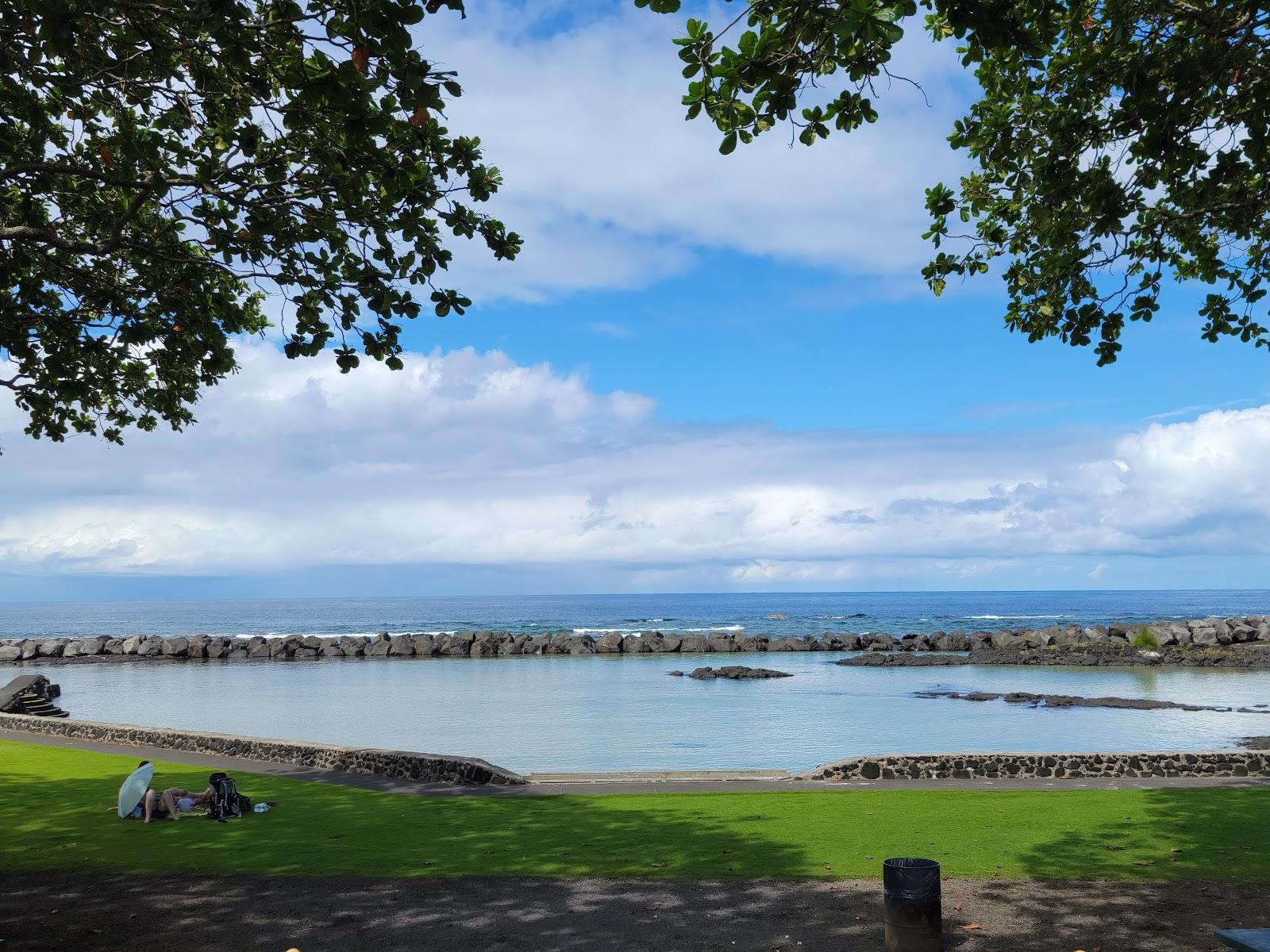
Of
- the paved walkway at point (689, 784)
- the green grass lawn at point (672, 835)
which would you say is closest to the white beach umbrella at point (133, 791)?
the green grass lawn at point (672, 835)

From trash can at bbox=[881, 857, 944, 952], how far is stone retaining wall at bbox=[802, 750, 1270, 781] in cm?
735

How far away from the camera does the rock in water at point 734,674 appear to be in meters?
39.2

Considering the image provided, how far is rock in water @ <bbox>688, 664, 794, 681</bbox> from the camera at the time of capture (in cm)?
3922

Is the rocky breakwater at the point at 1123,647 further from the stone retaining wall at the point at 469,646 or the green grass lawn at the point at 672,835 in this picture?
the green grass lawn at the point at 672,835

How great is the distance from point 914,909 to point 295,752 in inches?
493

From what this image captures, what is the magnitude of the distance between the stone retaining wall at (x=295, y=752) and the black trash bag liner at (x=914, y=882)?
8.41 m

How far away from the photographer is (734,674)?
3950cm

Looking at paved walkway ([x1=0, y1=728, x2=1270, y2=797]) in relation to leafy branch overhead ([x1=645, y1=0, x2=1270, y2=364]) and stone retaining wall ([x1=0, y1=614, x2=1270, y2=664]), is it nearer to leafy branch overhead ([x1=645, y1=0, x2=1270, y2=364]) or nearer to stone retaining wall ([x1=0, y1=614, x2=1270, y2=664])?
leafy branch overhead ([x1=645, y1=0, x2=1270, y2=364])

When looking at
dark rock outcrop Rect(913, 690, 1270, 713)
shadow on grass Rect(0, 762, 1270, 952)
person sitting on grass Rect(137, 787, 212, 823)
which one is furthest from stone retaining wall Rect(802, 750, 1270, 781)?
dark rock outcrop Rect(913, 690, 1270, 713)

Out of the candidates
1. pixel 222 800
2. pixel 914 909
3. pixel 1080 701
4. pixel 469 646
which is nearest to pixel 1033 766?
pixel 914 909

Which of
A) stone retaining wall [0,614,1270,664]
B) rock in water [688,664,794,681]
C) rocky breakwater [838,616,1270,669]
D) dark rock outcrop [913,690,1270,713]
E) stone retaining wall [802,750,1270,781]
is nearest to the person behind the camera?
stone retaining wall [802,750,1270,781]

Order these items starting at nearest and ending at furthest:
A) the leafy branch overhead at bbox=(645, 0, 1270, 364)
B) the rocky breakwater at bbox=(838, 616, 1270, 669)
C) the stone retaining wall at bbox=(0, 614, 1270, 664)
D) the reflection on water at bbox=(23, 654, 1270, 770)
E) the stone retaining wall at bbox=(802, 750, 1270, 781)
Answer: the leafy branch overhead at bbox=(645, 0, 1270, 364) < the stone retaining wall at bbox=(802, 750, 1270, 781) < the reflection on water at bbox=(23, 654, 1270, 770) < the rocky breakwater at bbox=(838, 616, 1270, 669) < the stone retaining wall at bbox=(0, 614, 1270, 664)

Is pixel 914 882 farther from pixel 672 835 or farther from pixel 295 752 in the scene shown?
pixel 295 752

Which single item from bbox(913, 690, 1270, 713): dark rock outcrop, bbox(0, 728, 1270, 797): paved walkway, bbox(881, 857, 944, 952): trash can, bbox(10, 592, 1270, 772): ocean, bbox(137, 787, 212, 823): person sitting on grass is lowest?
bbox(10, 592, 1270, 772): ocean
